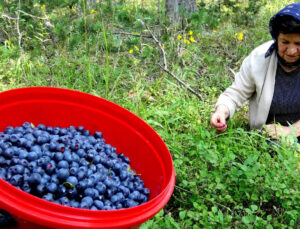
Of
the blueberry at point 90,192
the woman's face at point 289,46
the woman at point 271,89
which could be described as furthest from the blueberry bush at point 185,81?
the woman's face at point 289,46

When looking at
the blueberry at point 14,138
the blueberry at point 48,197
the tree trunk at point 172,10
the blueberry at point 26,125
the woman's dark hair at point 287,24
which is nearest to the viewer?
the blueberry at point 48,197

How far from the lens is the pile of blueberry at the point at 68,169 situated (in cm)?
124

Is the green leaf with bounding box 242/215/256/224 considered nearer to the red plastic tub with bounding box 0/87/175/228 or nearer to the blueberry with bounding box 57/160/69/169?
the red plastic tub with bounding box 0/87/175/228

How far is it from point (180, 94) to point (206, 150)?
968 mm

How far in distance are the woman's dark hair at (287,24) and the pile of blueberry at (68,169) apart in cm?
120

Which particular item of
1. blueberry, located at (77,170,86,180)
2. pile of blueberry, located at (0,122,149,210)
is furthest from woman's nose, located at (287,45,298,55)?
blueberry, located at (77,170,86,180)

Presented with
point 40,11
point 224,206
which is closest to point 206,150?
point 224,206

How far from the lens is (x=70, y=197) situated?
4.15 ft

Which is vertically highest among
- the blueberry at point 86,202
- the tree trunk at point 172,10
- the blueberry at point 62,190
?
the tree trunk at point 172,10

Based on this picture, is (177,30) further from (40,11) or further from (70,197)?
(70,197)

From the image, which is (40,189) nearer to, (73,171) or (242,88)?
(73,171)

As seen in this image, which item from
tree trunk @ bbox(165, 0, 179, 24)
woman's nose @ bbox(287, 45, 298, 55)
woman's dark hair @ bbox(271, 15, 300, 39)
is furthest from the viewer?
tree trunk @ bbox(165, 0, 179, 24)

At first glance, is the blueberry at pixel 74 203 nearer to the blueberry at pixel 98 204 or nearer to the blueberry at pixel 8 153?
the blueberry at pixel 98 204

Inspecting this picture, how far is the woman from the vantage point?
210 cm
